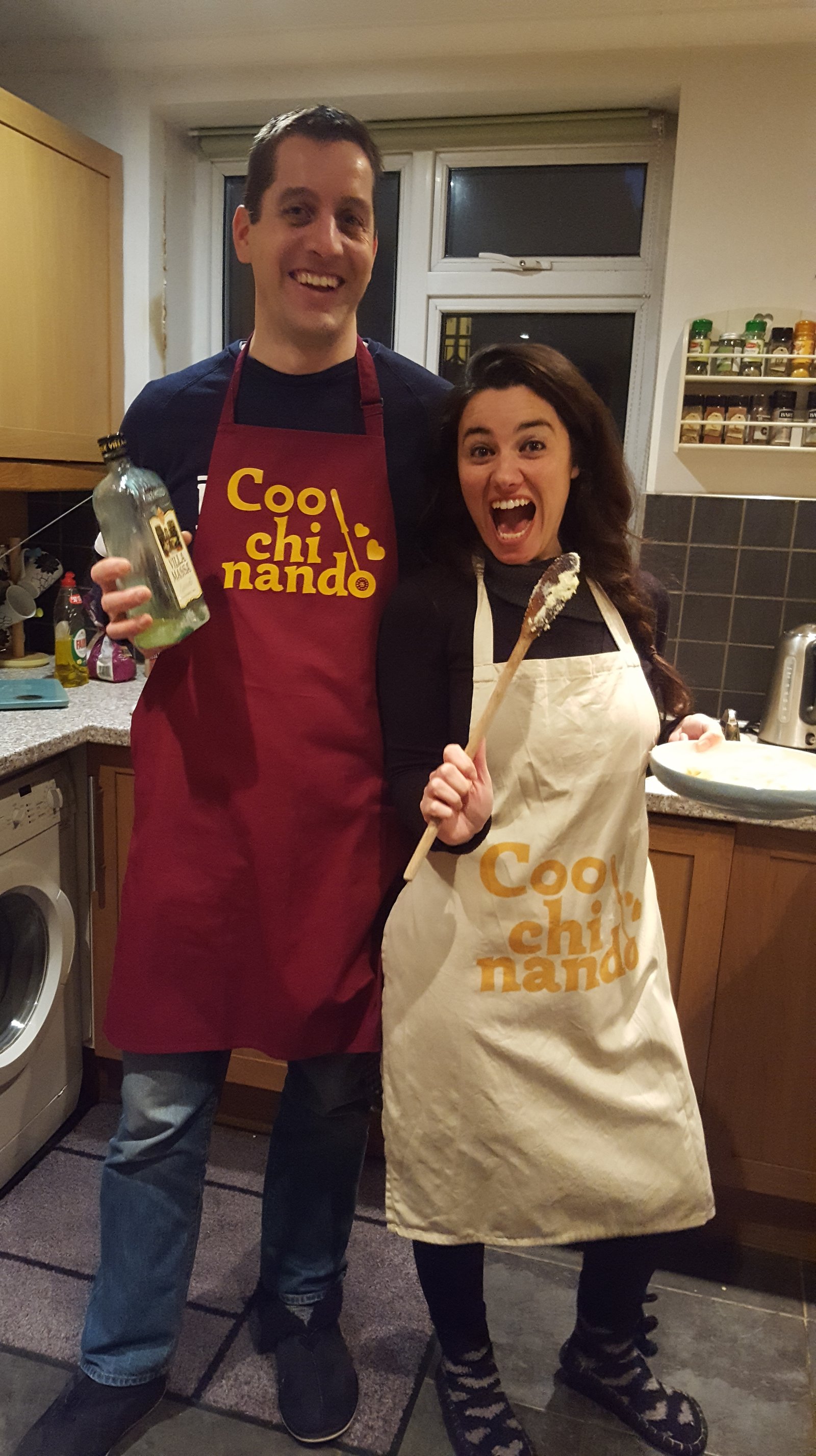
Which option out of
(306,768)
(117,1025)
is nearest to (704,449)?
(306,768)

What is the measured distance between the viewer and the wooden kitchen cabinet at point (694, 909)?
168cm

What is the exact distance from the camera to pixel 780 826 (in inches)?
64.6

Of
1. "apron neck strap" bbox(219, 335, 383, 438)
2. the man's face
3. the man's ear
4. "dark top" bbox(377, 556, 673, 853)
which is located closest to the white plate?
"dark top" bbox(377, 556, 673, 853)

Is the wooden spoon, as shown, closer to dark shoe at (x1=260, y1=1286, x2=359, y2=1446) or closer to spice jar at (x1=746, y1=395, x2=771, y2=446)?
dark shoe at (x1=260, y1=1286, x2=359, y2=1446)

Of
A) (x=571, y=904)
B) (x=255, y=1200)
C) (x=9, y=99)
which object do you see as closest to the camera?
(x=571, y=904)

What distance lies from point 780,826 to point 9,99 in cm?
200

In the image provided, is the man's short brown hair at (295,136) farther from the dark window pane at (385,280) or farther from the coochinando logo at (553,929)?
the dark window pane at (385,280)

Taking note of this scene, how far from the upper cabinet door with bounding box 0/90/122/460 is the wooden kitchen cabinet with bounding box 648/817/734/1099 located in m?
1.51

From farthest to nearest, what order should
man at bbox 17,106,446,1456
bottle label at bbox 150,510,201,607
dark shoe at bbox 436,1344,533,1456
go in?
dark shoe at bbox 436,1344,533,1456 → man at bbox 17,106,446,1456 → bottle label at bbox 150,510,201,607

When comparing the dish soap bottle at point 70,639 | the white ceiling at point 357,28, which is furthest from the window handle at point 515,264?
the dish soap bottle at point 70,639

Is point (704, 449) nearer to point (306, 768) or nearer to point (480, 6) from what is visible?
point (480, 6)

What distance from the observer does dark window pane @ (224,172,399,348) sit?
243 cm

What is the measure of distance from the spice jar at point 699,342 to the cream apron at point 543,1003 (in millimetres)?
1052

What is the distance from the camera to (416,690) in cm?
114
